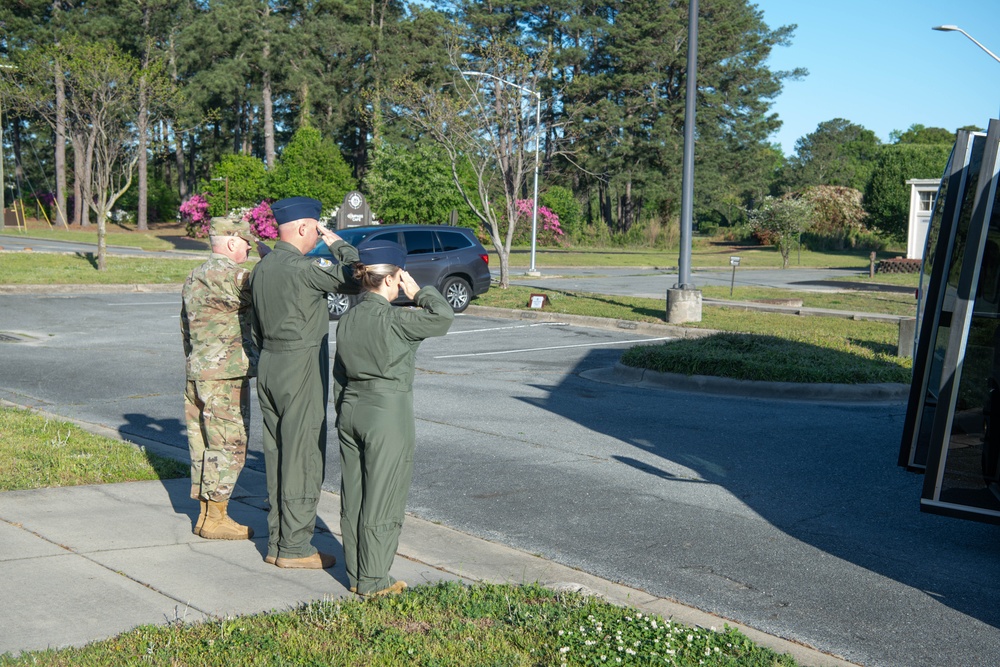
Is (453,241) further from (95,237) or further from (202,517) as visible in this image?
(95,237)

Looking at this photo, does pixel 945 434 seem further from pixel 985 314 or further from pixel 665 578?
pixel 665 578

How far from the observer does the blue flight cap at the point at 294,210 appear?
5.43 meters

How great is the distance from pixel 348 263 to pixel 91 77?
93.2 ft

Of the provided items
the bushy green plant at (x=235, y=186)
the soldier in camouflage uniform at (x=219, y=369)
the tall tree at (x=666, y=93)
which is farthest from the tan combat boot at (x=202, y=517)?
the tall tree at (x=666, y=93)

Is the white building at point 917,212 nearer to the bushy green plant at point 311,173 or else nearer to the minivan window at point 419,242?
the bushy green plant at point 311,173

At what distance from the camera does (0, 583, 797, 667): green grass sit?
4051 mm

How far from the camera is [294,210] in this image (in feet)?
17.9

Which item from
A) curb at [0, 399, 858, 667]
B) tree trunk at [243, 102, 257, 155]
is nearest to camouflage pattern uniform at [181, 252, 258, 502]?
curb at [0, 399, 858, 667]

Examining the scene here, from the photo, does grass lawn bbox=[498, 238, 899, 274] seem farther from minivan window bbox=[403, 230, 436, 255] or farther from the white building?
minivan window bbox=[403, 230, 436, 255]

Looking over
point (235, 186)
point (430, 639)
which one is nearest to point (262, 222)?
point (235, 186)

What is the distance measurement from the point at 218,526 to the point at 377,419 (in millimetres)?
1783

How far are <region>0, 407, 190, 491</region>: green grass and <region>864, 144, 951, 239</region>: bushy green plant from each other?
5471 centimetres

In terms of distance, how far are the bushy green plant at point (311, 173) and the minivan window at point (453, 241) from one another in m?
29.1

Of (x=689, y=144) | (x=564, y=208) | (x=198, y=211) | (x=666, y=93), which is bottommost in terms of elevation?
(x=198, y=211)
